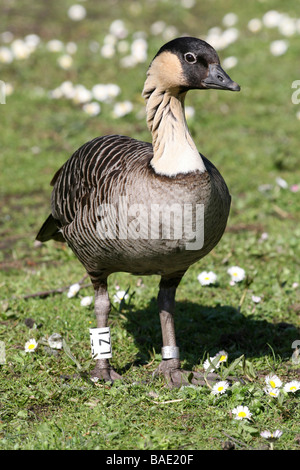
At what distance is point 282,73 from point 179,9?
10.8 ft

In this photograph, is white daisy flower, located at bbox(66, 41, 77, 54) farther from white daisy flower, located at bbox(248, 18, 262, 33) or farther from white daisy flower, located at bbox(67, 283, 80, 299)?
white daisy flower, located at bbox(67, 283, 80, 299)

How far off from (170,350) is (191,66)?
1.95 m

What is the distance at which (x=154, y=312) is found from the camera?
225 inches

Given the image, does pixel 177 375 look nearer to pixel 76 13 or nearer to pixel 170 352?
pixel 170 352

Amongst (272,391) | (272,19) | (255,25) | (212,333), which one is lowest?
(272,391)

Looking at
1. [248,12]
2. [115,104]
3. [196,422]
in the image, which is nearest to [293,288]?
[196,422]

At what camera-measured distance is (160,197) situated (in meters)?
3.95

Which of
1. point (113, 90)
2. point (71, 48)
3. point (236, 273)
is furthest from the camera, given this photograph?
point (71, 48)

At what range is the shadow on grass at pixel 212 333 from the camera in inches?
200

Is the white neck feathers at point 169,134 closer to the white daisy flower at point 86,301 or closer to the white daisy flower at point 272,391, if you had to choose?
the white daisy flower at point 272,391

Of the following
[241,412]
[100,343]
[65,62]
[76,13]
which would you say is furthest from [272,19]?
[241,412]

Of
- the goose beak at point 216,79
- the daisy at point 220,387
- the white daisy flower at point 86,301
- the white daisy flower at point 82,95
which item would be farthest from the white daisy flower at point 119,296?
the white daisy flower at point 82,95

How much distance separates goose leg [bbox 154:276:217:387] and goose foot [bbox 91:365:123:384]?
0.28 meters
